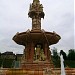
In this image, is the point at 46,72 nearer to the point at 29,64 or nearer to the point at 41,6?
the point at 29,64

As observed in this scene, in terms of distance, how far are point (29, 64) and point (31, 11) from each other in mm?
6715

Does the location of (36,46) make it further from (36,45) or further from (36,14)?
(36,14)

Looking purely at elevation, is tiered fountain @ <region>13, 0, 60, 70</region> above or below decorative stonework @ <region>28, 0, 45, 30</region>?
below

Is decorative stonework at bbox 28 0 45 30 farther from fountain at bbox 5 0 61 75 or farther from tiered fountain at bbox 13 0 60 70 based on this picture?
fountain at bbox 5 0 61 75

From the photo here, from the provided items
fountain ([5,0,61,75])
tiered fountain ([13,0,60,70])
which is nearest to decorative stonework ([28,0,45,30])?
tiered fountain ([13,0,60,70])

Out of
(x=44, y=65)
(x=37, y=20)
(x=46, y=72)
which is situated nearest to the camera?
(x=46, y=72)

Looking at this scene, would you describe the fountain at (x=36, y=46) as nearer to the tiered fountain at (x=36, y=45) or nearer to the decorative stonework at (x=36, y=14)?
the tiered fountain at (x=36, y=45)

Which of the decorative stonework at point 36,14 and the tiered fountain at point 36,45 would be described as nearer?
the tiered fountain at point 36,45

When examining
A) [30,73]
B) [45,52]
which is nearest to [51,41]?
[45,52]

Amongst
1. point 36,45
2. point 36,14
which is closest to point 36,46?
point 36,45

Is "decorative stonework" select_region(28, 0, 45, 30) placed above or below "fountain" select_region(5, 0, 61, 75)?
above

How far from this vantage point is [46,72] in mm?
17844

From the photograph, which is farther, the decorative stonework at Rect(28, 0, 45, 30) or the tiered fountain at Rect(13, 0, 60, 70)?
the decorative stonework at Rect(28, 0, 45, 30)

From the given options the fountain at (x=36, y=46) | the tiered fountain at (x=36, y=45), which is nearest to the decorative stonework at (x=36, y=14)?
the tiered fountain at (x=36, y=45)
